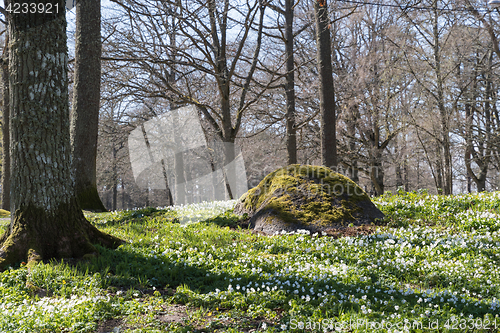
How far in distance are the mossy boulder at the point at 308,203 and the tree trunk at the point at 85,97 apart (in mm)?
4270

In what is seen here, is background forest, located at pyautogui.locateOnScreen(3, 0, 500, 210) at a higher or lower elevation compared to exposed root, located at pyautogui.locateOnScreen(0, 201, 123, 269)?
higher

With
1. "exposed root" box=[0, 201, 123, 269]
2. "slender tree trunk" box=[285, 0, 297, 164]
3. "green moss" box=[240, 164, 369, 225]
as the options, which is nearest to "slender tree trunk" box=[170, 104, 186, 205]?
"slender tree trunk" box=[285, 0, 297, 164]

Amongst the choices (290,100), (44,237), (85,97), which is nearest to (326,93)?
(290,100)

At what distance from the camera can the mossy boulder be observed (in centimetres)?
629

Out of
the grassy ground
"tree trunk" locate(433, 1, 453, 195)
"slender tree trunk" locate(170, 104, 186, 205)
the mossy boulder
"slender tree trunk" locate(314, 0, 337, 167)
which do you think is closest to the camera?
the grassy ground

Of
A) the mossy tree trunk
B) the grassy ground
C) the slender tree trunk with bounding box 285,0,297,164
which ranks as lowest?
the grassy ground

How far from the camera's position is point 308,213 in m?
6.43

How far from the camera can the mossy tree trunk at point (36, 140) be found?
4.21 metres

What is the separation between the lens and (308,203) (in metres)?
6.60

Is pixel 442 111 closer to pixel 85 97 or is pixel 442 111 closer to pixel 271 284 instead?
pixel 271 284

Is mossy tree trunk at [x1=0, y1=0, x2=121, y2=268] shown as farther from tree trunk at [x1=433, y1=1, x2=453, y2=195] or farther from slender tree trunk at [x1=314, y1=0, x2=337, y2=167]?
tree trunk at [x1=433, y1=1, x2=453, y2=195]

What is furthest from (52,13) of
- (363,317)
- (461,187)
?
(461,187)

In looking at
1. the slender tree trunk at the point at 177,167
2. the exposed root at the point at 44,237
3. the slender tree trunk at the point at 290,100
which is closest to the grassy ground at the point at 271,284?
the exposed root at the point at 44,237

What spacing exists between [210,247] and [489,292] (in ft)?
11.6
